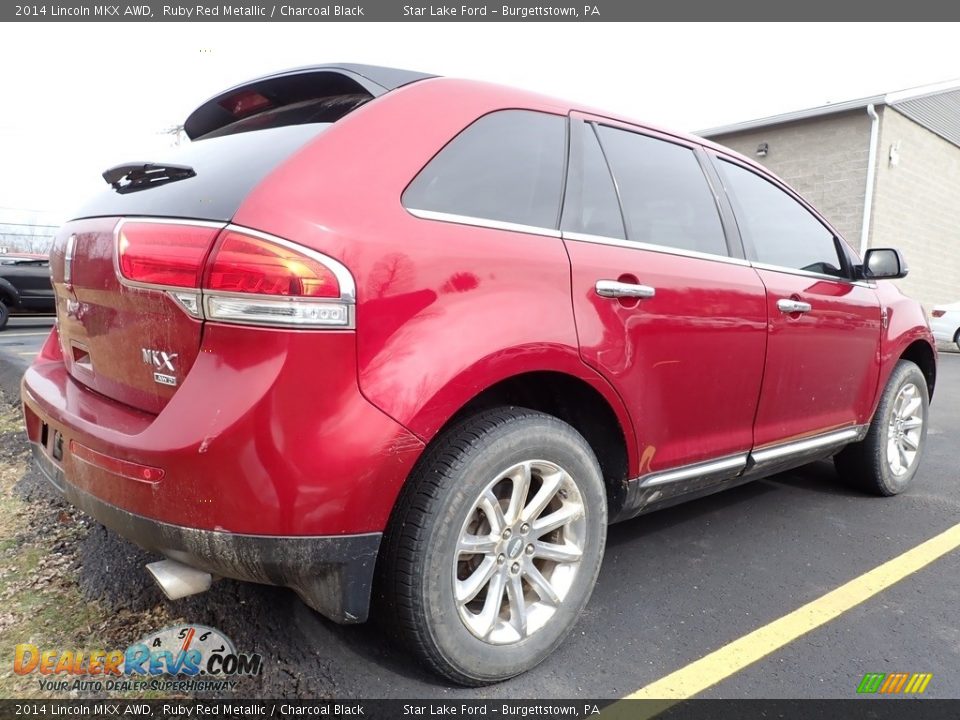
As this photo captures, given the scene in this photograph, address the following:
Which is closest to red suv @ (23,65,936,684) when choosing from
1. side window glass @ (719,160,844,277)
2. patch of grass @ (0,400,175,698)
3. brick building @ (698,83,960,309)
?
side window glass @ (719,160,844,277)

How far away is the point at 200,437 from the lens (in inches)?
61.5

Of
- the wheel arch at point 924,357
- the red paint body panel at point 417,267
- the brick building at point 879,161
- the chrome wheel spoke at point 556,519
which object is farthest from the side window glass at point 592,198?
the brick building at point 879,161

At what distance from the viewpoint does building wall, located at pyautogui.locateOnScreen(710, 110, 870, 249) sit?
44.9 ft

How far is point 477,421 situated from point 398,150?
780mm

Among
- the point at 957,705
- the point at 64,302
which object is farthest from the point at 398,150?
the point at 957,705

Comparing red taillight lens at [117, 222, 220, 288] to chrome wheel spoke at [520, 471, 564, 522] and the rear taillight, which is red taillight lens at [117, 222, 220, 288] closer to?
the rear taillight

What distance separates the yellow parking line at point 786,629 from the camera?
2035 mm

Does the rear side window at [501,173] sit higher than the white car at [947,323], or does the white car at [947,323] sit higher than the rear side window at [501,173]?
the rear side window at [501,173]

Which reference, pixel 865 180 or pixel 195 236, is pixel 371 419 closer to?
pixel 195 236

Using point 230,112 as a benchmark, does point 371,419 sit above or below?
below

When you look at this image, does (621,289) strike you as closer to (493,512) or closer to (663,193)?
(663,193)

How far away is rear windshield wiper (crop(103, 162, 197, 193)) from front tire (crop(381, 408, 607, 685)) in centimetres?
106

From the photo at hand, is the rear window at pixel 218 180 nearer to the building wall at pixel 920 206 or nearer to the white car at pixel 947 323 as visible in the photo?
the building wall at pixel 920 206

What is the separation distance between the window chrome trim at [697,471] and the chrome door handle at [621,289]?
65 centimetres
